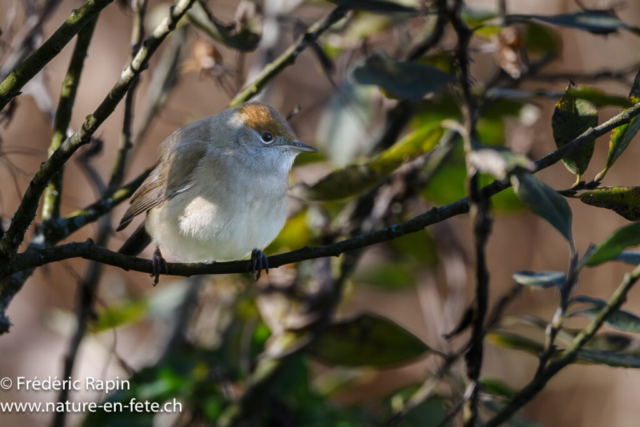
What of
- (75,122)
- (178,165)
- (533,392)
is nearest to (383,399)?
(533,392)

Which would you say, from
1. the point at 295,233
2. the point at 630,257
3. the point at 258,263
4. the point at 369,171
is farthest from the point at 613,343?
the point at 295,233

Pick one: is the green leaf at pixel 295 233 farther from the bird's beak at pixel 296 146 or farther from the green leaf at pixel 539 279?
the green leaf at pixel 539 279

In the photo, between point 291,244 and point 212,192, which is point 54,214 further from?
point 291,244

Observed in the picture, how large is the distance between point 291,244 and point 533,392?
1.58m

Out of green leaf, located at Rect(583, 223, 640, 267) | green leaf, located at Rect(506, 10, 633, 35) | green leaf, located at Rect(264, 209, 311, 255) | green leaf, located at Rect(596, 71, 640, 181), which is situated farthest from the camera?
green leaf, located at Rect(264, 209, 311, 255)

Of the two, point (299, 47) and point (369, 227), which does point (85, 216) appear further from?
point (369, 227)

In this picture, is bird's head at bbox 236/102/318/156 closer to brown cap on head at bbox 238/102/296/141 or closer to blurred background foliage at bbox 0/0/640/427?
brown cap on head at bbox 238/102/296/141

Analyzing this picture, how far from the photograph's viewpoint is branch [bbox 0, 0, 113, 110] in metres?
1.56

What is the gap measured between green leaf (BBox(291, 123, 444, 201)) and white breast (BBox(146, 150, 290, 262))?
36cm

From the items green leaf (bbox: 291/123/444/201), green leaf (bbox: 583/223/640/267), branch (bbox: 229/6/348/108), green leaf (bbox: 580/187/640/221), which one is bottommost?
green leaf (bbox: 583/223/640/267)

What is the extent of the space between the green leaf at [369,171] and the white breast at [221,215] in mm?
358

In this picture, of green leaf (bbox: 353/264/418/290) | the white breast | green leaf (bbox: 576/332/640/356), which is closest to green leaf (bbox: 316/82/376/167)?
green leaf (bbox: 353/264/418/290)

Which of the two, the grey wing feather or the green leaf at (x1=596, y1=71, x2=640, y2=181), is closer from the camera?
the green leaf at (x1=596, y1=71, x2=640, y2=181)

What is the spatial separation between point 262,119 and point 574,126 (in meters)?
1.56
